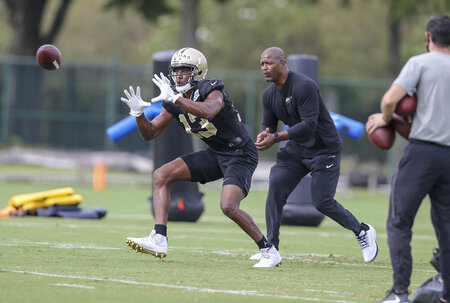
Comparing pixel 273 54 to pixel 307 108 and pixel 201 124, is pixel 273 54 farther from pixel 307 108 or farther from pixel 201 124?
pixel 201 124

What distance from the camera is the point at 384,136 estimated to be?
22.6 feet

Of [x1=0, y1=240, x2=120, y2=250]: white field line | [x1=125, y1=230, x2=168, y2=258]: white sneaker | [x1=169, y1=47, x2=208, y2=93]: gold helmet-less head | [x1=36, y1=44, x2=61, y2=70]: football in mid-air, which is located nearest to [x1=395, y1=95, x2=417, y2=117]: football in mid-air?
[x1=169, y1=47, x2=208, y2=93]: gold helmet-less head

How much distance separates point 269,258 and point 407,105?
2.84m

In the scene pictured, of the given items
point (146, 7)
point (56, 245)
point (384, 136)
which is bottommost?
point (56, 245)

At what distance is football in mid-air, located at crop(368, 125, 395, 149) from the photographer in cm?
689

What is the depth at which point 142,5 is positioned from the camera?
31.2 m

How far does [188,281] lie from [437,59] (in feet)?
8.50

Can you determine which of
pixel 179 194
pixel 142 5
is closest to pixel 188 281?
pixel 179 194

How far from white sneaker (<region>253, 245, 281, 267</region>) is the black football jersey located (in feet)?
3.35

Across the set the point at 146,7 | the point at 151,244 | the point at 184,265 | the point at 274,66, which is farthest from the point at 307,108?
the point at 146,7

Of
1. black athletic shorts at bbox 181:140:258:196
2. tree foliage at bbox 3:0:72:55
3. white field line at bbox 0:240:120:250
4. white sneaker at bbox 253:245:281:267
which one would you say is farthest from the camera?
tree foliage at bbox 3:0:72:55

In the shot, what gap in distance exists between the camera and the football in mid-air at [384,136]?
22.6 feet

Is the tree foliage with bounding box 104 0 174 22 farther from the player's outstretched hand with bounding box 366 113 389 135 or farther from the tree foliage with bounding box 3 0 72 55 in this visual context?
the player's outstretched hand with bounding box 366 113 389 135

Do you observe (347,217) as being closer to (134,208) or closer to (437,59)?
(437,59)
